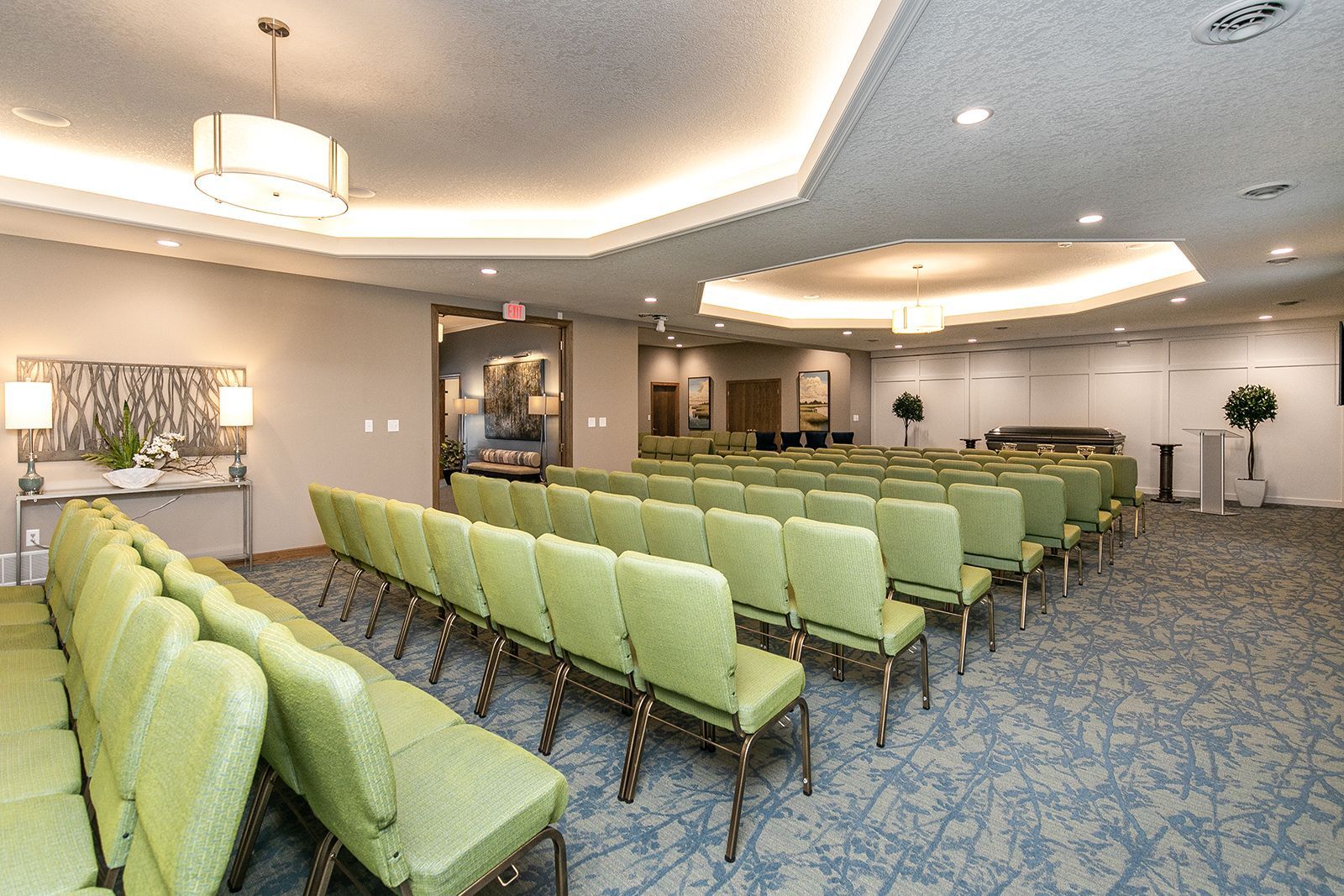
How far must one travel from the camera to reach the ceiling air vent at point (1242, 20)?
6.95 ft

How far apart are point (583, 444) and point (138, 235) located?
5225mm

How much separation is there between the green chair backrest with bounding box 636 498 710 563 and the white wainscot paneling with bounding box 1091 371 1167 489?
36.6ft

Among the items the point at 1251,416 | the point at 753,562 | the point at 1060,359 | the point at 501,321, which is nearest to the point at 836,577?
the point at 753,562

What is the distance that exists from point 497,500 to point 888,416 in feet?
38.5

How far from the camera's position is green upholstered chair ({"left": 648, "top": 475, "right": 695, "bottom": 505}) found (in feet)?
15.5

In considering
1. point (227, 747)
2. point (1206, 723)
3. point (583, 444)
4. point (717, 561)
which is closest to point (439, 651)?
point (717, 561)

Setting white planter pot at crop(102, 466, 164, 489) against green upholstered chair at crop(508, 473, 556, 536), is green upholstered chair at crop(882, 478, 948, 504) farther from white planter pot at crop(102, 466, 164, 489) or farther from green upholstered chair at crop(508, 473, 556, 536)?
white planter pot at crop(102, 466, 164, 489)

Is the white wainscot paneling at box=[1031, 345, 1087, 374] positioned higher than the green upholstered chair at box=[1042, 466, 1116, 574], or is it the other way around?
the white wainscot paneling at box=[1031, 345, 1087, 374]

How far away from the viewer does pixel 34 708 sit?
2053mm

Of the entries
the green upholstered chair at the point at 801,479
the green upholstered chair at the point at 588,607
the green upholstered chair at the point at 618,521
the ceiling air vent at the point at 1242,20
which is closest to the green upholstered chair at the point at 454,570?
the green upholstered chair at the point at 588,607

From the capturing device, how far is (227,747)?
1055 mm

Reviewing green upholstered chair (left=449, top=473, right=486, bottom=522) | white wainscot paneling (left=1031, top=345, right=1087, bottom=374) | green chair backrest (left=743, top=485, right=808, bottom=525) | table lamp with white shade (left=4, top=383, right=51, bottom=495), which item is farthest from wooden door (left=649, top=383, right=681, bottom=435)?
table lamp with white shade (left=4, top=383, right=51, bottom=495)

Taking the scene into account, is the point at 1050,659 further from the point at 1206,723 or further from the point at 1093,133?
the point at 1093,133

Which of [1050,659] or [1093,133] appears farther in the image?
[1050,659]
